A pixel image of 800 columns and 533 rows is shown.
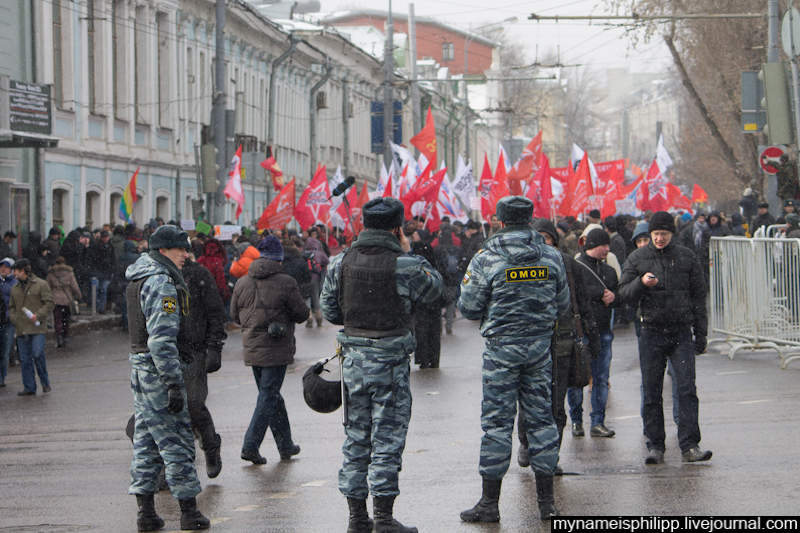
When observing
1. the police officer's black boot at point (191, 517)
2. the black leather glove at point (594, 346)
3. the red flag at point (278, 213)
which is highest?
the red flag at point (278, 213)

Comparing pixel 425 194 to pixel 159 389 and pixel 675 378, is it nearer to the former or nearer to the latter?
pixel 675 378

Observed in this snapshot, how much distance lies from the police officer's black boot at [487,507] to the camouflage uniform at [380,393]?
57cm

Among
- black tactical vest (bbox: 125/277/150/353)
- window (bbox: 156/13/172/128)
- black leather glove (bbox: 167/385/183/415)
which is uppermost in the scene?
window (bbox: 156/13/172/128)

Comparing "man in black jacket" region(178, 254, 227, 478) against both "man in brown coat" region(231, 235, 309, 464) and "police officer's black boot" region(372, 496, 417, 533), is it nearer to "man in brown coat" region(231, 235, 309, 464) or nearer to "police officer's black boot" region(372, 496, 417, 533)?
"man in brown coat" region(231, 235, 309, 464)

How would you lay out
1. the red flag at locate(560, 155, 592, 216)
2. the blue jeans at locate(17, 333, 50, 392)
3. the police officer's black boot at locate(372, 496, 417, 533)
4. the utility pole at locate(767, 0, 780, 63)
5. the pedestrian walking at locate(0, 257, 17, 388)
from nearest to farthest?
the police officer's black boot at locate(372, 496, 417, 533), the blue jeans at locate(17, 333, 50, 392), the pedestrian walking at locate(0, 257, 17, 388), the utility pole at locate(767, 0, 780, 63), the red flag at locate(560, 155, 592, 216)

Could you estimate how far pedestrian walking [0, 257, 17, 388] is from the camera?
1664 centimetres

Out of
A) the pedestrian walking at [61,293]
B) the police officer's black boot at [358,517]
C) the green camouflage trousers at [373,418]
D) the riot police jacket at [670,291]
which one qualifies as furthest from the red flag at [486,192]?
the police officer's black boot at [358,517]

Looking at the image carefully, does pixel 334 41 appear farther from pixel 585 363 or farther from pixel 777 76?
pixel 585 363

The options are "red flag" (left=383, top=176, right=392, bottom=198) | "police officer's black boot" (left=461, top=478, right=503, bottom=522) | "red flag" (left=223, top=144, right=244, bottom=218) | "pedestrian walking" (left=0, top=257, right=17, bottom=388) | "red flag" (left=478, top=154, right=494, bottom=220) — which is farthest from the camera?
"red flag" (left=478, top=154, right=494, bottom=220)

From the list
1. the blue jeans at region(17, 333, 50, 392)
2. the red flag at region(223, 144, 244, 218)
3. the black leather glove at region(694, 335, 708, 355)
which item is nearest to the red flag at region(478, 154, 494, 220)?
the red flag at region(223, 144, 244, 218)

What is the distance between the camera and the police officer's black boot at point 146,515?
8.16 meters

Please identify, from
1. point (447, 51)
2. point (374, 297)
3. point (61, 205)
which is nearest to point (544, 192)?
point (61, 205)

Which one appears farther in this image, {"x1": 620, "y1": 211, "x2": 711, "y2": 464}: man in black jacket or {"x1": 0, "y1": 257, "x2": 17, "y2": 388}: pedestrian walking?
{"x1": 0, "y1": 257, "x2": 17, "y2": 388}: pedestrian walking

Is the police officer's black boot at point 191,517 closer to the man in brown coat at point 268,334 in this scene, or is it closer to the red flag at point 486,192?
the man in brown coat at point 268,334
